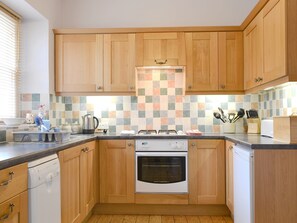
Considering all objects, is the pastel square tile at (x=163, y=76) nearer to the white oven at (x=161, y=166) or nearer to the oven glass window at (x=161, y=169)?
the white oven at (x=161, y=166)

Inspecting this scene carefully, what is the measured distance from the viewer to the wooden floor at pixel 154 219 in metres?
2.92

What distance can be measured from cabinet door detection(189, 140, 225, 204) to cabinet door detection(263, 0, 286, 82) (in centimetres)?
93

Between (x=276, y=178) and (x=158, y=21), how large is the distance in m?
2.44

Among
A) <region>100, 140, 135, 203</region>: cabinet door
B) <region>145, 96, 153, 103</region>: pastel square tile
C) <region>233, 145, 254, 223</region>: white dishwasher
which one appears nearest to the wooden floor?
<region>100, 140, 135, 203</region>: cabinet door

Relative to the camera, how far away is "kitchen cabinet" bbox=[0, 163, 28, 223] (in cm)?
131

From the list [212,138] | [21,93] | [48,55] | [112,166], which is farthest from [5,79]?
[212,138]

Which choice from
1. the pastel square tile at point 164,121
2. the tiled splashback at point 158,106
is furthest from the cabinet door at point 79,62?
the pastel square tile at point 164,121

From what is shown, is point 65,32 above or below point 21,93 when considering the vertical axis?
above

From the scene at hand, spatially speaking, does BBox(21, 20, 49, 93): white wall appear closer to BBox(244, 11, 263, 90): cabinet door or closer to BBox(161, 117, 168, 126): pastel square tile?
BBox(161, 117, 168, 126): pastel square tile

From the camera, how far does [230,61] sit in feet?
10.8

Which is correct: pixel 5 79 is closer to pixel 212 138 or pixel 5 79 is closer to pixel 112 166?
pixel 112 166

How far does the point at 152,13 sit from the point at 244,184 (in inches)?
96.0

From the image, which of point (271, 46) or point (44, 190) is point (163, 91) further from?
point (44, 190)

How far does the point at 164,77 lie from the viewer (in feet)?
11.8
